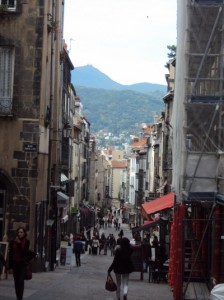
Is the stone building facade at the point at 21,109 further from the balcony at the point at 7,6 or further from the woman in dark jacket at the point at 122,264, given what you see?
the woman in dark jacket at the point at 122,264

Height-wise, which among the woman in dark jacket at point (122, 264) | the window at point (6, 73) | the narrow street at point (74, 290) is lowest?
the narrow street at point (74, 290)

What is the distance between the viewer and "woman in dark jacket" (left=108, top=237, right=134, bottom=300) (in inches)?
616

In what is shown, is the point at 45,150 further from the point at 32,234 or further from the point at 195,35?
the point at 195,35

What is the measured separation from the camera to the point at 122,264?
15.6m

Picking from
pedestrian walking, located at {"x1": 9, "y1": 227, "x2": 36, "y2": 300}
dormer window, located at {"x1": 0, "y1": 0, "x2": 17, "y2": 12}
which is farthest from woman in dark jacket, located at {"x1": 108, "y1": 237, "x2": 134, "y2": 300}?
dormer window, located at {"x1": 0, "y1": 0, "x2": 17, "y2": 12}

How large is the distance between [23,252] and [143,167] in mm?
90445

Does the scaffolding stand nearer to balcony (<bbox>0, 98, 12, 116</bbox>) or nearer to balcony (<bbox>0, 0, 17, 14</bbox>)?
balcony (<bbox>0, 98, 12, 116</bbox>)

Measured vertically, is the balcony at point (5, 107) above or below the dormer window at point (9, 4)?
below

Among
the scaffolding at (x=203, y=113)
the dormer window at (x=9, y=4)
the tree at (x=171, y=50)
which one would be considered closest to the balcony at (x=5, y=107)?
the dormer window at (x=9, y=4)

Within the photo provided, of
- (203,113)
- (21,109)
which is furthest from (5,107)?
(203,113)

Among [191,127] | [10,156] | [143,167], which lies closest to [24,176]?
[10,156]

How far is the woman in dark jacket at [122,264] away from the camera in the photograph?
15.6 meters

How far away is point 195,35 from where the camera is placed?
16656mm

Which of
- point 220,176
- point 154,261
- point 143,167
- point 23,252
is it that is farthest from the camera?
point 143,167
